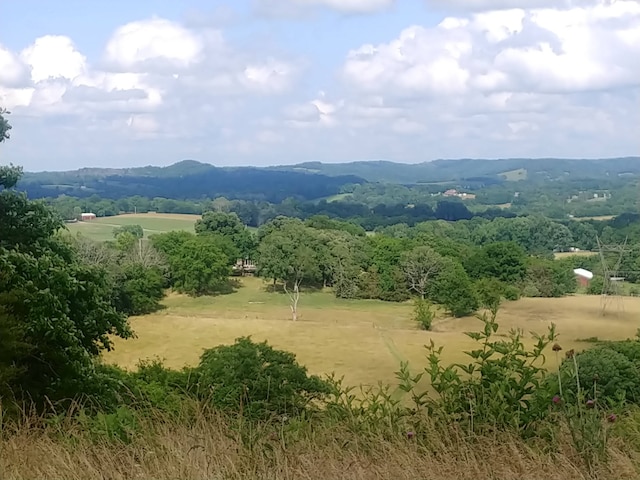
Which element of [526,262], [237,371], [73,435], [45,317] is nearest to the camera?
[73,435]

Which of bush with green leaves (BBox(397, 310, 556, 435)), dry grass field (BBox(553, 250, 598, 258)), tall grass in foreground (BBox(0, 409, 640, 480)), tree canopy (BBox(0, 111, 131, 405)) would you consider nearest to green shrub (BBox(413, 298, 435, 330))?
dry grass field (BBox(553, 250, 598, 258))

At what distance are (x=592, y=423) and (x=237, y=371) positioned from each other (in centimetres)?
316

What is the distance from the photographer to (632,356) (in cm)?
485

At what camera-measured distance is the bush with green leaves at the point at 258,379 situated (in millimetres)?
3053

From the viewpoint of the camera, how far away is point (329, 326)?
294 inches

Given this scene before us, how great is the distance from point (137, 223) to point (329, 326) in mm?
2398

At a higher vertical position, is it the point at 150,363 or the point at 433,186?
the point at 433,186

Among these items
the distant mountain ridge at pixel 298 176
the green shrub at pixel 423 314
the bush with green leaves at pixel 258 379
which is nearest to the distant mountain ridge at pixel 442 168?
the distant mountain ridge at pixel 298 176

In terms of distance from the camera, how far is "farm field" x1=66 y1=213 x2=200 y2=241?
6535mm

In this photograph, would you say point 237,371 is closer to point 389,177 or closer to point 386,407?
point 386,407

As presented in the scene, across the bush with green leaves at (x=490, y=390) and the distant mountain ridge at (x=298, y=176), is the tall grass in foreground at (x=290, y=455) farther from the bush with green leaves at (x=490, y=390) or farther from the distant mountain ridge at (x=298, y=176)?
the distant mountain ridge at (x=298, y=176)

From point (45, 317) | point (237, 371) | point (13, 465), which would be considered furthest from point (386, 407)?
point (237, 371)

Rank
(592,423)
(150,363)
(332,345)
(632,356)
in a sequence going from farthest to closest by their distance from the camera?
(332,345)
(150,363)
(632,356)
(592,423)

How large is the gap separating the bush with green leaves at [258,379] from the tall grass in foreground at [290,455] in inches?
23.8
